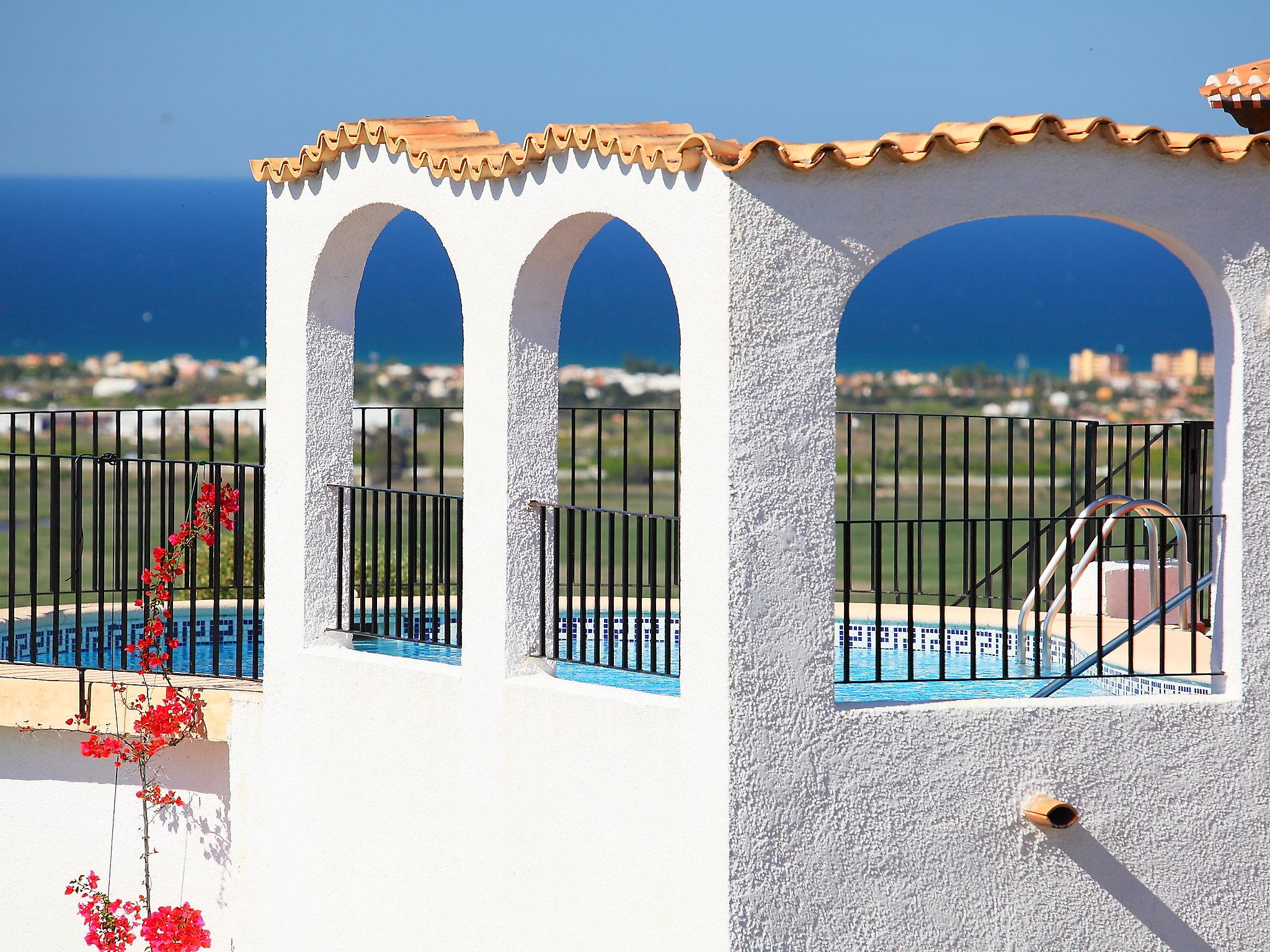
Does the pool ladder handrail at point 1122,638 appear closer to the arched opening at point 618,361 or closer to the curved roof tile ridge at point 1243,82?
the curved roof tile ridge at point 1243,82

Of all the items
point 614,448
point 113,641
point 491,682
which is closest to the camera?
point 491,682

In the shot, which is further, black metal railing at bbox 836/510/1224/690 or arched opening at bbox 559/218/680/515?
arched opening at bbox 559/218/680/515

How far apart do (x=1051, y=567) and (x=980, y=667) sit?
198 cm

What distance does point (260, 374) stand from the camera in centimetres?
5225

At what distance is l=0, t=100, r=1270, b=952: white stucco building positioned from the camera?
7.15 metres

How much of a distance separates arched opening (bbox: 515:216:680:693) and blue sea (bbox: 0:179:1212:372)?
6.7 inches

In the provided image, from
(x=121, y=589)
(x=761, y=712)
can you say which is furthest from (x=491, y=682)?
(x=121, y=589)

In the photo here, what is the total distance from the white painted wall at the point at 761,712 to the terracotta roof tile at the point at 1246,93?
3074mm

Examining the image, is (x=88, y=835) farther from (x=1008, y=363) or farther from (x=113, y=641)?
(x=1008, y=363)

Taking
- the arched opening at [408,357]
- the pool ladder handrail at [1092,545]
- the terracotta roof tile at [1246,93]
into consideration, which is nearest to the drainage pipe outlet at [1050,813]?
the pool ladder handrail at [1092,545]

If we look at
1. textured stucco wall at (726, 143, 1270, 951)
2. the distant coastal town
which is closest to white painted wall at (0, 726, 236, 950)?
textured stucco wall at (726, 143, 1270, 951)

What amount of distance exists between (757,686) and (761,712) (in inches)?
4.5

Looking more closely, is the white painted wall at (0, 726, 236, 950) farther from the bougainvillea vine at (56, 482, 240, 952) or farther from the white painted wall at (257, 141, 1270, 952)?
the white painted wall at (257, 141, 1270, 952)

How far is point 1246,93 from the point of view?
1030 centimetres
